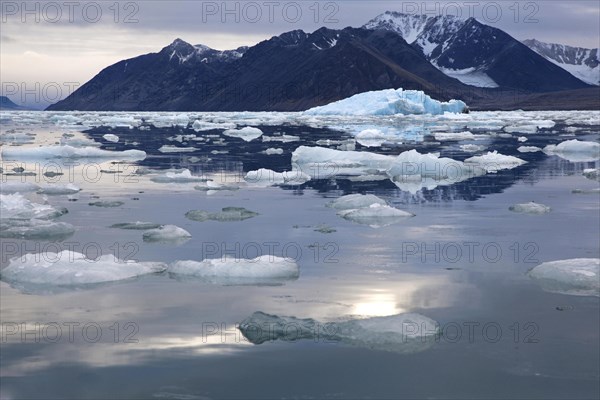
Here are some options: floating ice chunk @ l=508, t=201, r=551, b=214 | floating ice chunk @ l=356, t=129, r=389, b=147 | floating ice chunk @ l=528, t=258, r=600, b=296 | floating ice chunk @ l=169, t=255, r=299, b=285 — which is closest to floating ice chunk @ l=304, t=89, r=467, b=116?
floating ice chunk @ l=356, t=129, r=389, b=147

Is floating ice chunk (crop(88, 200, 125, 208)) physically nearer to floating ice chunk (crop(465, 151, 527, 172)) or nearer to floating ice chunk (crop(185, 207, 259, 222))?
floating ice chunk (crop(185, 207, 259, 222))

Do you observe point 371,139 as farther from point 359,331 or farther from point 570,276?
point 359,331

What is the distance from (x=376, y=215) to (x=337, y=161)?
9.25m

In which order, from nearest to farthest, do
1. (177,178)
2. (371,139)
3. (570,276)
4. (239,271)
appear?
1. (570,276)
2. (239,271)
3. (177,178)
4. (371,139)

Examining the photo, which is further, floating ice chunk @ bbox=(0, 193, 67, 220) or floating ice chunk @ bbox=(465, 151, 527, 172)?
floating ice chunk @ bbox=(465, 151, 527, 172)

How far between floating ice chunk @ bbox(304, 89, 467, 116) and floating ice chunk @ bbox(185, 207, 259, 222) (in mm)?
64296

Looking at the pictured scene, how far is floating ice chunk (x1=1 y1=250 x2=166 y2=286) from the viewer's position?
7516mm

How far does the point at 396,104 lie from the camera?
76.1 m

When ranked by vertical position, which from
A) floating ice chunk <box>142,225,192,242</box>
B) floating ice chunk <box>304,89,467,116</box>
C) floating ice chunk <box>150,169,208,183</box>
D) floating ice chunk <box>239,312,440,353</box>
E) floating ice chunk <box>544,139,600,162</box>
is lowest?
floating ice chunk <box>239,312,440,353</box>

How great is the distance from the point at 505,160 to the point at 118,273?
622 inches

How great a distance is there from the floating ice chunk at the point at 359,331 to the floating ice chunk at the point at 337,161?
1364 cm

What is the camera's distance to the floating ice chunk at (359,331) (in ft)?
18.8

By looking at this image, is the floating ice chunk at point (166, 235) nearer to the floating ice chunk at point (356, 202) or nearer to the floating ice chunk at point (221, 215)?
the floating ice chunk at point (221, 215)

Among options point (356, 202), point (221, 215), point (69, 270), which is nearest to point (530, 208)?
point (356, 202)
